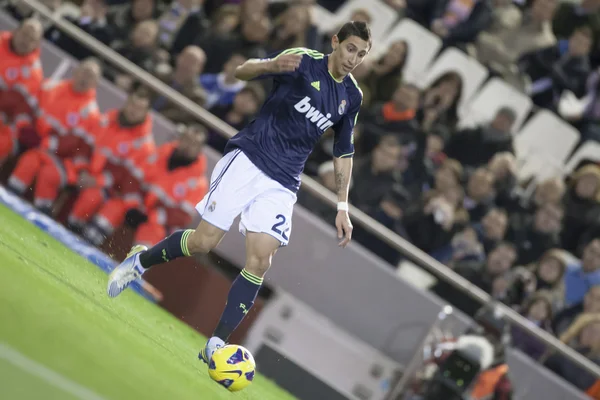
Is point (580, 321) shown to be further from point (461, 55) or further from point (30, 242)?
point (30, 242)

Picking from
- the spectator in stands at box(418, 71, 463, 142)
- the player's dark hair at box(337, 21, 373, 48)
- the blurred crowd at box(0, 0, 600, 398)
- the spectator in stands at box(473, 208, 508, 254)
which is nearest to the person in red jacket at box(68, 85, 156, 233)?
the blurred crowd at box(0, 0, 600, 398)

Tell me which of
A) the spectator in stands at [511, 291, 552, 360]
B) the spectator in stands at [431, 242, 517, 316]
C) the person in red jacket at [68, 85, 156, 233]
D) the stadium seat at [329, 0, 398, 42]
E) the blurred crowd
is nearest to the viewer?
the person in red jacket at [68, 85, 156, 233]

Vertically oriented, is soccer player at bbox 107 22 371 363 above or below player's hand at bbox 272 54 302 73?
below

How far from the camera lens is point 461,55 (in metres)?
11.5

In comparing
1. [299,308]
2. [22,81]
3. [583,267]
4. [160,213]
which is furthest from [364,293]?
[22,81]

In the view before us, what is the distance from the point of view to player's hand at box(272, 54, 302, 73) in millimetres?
5520

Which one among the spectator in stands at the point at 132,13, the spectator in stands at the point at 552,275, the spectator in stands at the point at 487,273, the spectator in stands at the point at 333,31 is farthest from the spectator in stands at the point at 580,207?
the spectator in stands at the point at 132,13

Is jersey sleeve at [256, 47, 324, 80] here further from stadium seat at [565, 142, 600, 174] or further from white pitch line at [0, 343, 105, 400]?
stadium seat at [565, 142, 600, 174]

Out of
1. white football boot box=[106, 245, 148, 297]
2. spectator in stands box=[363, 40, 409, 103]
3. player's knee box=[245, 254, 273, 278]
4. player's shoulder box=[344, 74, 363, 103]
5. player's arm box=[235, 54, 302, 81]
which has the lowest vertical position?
white football boot box=[106, 245, 148, 297]

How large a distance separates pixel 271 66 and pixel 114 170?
3.02 meters

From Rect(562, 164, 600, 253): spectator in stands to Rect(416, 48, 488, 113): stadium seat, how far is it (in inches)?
69.3

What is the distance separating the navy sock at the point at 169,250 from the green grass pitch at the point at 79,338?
1.64 ft

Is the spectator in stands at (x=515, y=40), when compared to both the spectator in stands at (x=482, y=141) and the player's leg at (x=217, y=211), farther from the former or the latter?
the player's leg at (x=217, y=211)

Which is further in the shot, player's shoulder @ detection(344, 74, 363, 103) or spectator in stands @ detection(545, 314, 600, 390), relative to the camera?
spectator in stands @ detection(545, 314, 600, 390)
